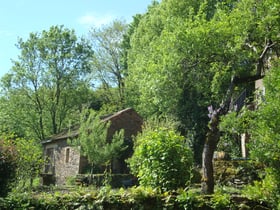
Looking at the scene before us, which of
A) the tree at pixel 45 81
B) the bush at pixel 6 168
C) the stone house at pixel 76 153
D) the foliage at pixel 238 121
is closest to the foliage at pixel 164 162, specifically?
the foliage at pixel 238 121

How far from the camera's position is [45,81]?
40.8 m

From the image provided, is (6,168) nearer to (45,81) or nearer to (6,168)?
(6,168)

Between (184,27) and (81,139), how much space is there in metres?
10.8

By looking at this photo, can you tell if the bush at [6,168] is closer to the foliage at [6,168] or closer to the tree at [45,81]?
the foliage at [6,168]

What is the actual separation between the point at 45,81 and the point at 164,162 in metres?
32.5

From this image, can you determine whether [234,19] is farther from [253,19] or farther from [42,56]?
[42,56]

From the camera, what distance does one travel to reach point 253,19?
14.5m

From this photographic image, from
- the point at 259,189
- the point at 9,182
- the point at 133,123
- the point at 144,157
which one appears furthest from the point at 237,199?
the point at 133,123

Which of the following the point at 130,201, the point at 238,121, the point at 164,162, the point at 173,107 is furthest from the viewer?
the point at 173,107

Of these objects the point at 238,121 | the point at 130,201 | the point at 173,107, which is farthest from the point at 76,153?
the point at 130,201

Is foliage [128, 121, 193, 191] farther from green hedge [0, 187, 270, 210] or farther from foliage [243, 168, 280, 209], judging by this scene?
foliage [243, 168, 280, 209]

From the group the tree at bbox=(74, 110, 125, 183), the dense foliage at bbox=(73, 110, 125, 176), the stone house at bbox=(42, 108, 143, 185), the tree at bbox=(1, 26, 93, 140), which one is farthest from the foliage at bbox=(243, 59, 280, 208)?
the tree at bbox=(1, 26, 93, 140)

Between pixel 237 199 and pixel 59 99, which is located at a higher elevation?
pixel 59 99

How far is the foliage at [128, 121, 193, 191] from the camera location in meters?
10.2
